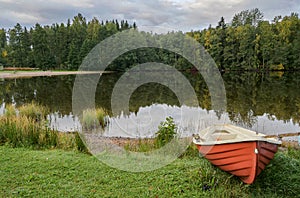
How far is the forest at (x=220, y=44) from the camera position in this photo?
43344 millimetres

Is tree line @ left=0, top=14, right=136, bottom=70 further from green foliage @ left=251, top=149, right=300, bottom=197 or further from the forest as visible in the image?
green foliage @ left=251, top=149, right=300, bottom=197

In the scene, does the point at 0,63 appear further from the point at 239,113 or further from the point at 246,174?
the point at 246,174

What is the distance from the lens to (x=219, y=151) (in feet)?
14.0

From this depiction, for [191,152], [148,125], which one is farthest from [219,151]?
[148,125]

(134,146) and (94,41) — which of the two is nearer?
(134,146)

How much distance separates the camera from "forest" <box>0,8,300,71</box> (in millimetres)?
43344

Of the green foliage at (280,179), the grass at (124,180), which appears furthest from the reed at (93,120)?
the green foliage at (280,179)

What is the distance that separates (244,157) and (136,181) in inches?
69.9

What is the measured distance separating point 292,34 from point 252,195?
48930 mm

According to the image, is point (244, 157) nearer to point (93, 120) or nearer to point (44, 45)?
point (93, 120)

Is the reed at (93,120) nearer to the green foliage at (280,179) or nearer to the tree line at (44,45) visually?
the green foliage at (280,179)

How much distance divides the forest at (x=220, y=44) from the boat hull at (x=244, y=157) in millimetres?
33925

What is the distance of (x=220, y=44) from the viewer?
45469 mm

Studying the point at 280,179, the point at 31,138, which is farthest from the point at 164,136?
the point at 31,138
